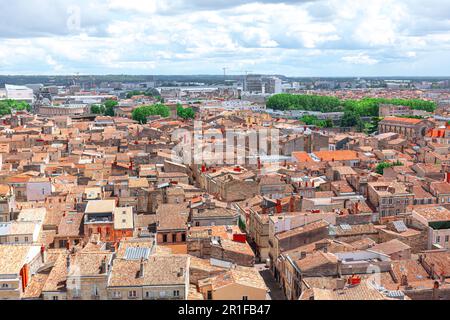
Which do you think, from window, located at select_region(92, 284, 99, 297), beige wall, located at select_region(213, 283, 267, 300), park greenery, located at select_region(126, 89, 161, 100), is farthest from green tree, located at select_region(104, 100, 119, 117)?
window, located at select_region(92, 284, 99, 297)

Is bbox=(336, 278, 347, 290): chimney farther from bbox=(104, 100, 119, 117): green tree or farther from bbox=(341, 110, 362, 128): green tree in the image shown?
bbox=(104, 100, 119, 117): green tree

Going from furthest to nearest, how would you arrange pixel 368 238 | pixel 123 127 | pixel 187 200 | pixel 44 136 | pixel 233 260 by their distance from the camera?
pixel 123 127
pixel 44 136
pixel 187 200
pixel 368 238
pixel 233 260

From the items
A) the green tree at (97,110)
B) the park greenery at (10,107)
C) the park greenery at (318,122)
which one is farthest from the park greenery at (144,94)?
the park greenery at (318,122)

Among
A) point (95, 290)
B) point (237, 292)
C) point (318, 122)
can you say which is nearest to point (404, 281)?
point (237, 292)

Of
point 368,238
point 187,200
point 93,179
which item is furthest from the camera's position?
point 93,179
